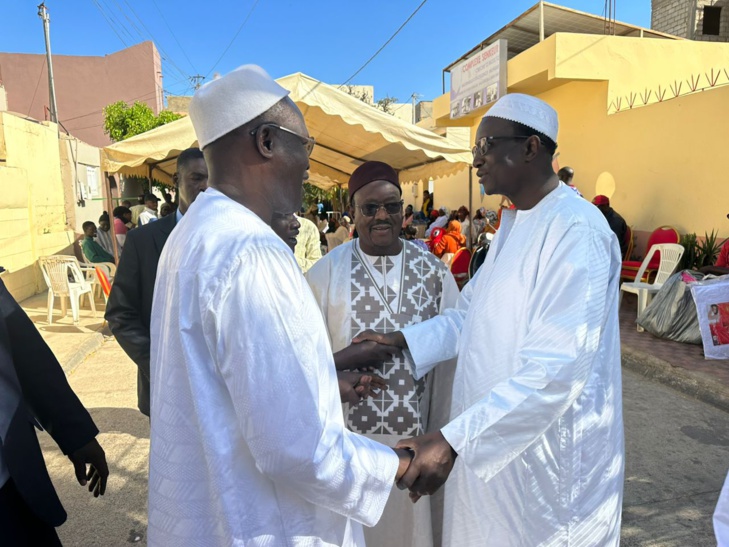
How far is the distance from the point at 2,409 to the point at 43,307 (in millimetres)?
9015

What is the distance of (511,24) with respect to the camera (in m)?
13.2

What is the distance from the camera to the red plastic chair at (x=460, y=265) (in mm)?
7188

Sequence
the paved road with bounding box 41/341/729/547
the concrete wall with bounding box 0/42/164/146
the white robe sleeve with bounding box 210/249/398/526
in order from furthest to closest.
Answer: the concrete wall with bounding box 0/42/164/146, the paved road with bounding box 41/341/729/547, the white robe sleeve with bounding box 210/249/398/526

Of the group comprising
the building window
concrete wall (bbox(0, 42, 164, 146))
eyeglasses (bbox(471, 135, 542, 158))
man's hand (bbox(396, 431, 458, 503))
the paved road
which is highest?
concrete wall (bbox(0, 42, 164, 146))

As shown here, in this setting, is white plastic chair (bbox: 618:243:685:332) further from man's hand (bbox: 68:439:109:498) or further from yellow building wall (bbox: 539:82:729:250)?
man's hand (bbox: 68:439:109:498)

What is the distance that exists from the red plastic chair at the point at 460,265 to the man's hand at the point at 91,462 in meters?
5.67


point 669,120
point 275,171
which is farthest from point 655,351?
point 275,171

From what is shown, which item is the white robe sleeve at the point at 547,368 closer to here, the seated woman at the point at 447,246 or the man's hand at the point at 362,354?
the man's hand at the point at 362,354

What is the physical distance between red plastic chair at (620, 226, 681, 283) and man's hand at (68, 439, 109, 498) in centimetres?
787

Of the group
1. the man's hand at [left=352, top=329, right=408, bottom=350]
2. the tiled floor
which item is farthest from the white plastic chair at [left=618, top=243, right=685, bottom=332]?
the man's hand at [left=352, top=329, right=408, bottom=350]

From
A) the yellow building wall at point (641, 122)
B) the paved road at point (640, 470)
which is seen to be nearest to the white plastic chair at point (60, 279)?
the paved road at point (640, 470)

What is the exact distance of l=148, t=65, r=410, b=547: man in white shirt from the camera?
1.07 metres

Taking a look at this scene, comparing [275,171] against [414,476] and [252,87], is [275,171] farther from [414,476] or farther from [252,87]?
[414,476]

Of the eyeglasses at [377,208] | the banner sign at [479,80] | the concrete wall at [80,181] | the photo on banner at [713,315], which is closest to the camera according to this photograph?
the eyeglasses at [377,208]
